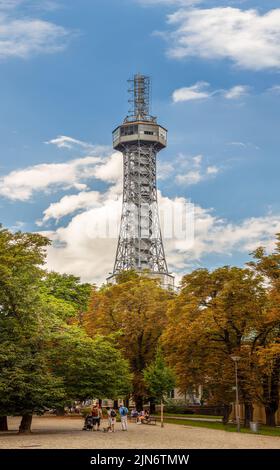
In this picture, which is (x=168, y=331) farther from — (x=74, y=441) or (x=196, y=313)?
(x=74, y=441)

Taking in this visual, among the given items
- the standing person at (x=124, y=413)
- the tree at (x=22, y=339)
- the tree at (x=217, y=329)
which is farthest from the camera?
the tree at (x=217, y=329)

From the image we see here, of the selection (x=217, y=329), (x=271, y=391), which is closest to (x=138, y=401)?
(x=271, y=391)

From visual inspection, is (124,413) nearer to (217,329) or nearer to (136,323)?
(217,329)

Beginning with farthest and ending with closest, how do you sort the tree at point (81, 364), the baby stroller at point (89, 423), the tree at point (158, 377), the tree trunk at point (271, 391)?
the tree at point (158, 377)
the tree trunk at point (271, 391)
the baby stroller at point (89, 423)
the tree at point (81, 364)

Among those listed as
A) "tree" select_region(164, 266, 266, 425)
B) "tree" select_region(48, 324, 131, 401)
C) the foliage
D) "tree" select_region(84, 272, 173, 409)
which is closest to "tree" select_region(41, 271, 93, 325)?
"tree" select_region(84, 272, 173, 409)

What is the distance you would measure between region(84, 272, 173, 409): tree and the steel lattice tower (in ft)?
319

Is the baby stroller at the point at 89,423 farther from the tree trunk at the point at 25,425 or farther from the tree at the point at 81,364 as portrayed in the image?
the tree trunk at the point at 25,425

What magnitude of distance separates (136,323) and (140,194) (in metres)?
108

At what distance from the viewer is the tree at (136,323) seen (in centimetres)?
6650

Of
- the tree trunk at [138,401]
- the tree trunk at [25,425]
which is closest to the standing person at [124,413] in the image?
the tree trunk at [25,425]

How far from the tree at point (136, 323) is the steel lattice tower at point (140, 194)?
3825 inches

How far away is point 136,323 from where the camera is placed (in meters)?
66.1

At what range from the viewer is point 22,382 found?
3644cm
